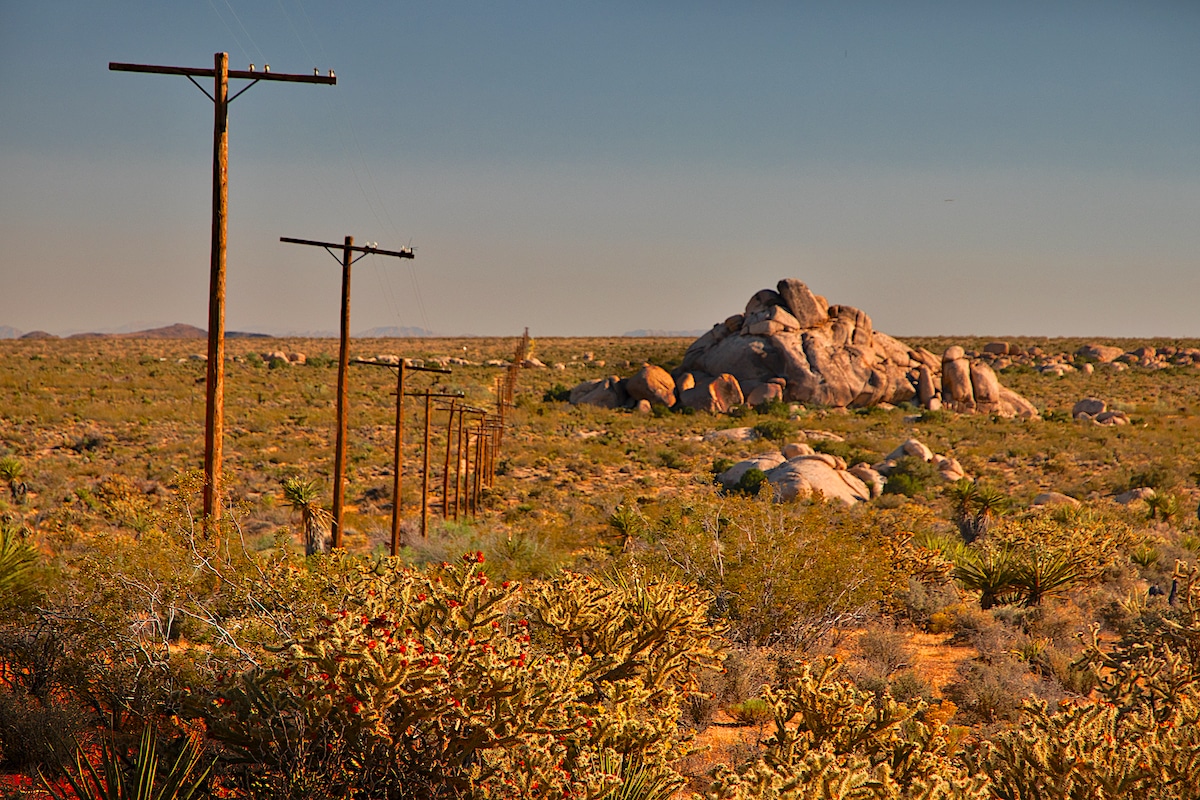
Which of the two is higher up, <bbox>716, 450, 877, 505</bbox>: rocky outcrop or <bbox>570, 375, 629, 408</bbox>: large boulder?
<bbox>570, 375, 629, 408</bbox>: large boulder

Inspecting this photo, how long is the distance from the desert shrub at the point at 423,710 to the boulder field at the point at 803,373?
44535 mm

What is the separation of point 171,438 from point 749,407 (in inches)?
1205

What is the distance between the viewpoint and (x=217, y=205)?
12914 mm

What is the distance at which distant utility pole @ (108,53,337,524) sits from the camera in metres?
12.5

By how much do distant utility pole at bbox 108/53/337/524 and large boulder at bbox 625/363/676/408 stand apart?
39.9 m

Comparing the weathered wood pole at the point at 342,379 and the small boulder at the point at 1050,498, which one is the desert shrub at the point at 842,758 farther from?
the small boulder at the point at 1050,498

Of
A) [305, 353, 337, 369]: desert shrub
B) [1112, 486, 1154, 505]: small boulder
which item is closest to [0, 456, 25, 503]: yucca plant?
[1112, 486, 1154, 505]: small boulder

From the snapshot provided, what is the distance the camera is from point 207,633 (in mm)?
8117

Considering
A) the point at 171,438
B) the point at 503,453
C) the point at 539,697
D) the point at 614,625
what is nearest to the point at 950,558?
the point at 614,625

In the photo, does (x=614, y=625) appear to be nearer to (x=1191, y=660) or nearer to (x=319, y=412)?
(x=1191, y=660)

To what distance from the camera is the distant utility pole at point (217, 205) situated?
12506 millimetres

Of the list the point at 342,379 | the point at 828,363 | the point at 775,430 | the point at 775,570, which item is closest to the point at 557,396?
the point at 828,363

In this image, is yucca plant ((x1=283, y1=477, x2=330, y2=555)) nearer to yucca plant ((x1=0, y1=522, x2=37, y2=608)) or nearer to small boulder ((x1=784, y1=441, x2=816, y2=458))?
yucca plant ((x1=0, y1=522, x2=37, y2=608))

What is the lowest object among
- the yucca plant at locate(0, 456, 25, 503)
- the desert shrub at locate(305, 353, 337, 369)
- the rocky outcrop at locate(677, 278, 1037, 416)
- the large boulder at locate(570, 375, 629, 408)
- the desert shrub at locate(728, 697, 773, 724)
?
the yucca plant at locate(0, 456, 25, 503)
